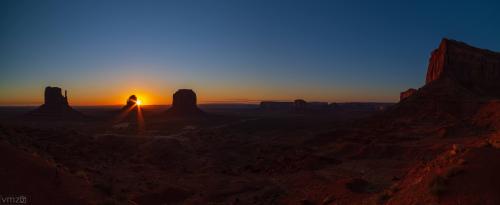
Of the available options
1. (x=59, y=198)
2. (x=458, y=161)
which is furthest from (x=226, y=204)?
(x=458, y=161)

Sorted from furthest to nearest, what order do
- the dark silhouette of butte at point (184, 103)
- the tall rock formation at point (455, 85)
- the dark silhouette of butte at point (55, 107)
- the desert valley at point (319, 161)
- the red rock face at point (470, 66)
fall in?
the dark silhouette of butte at point (184, 103) < the dark silhouette of butte at point (55, 107) < the red rock face at point (470, 66) < the tall rock formation at point (455, 85) < the desert valley at point (319, 161)

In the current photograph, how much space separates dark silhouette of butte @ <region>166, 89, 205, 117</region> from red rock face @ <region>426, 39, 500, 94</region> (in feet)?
282

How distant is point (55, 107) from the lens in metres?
106

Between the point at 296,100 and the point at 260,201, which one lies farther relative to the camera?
the point at 296,100

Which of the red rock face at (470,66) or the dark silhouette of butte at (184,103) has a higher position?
the red rock face at (470,66)

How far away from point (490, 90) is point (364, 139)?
111 ft

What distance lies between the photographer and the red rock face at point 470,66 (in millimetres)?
57656

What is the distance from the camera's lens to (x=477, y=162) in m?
9.66

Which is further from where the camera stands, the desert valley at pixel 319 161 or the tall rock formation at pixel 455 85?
the tall rock formation at pixel 455 85

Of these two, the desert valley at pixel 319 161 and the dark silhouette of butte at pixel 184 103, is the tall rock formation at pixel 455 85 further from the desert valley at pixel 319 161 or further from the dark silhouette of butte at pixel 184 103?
the dark silhouette of butte at pixel 184 103

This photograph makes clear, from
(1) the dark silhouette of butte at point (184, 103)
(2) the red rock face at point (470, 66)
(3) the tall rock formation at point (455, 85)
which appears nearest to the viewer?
(3) the tall rock formation at point (455, 85)

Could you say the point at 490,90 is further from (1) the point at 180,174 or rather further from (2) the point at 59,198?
(2) the point at 59,198

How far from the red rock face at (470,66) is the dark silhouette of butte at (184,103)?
282 feet

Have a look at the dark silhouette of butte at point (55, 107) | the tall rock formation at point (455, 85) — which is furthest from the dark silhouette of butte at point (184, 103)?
the tall rock formation at point (455, 85)
